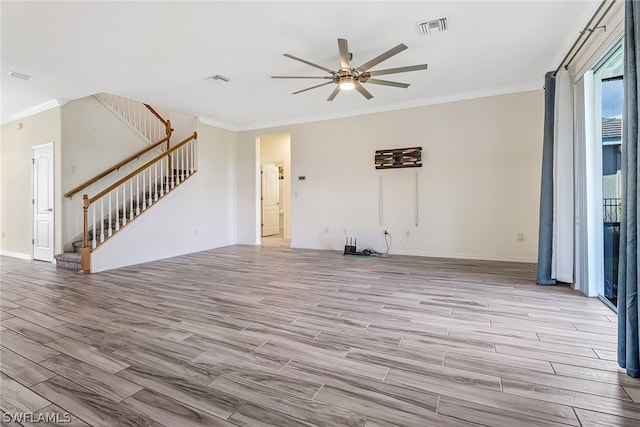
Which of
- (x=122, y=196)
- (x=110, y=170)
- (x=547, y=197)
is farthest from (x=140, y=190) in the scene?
(x=547, y=197)

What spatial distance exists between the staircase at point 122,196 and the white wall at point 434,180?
8.04ft

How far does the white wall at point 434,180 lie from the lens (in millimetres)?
5103

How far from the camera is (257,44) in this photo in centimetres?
351

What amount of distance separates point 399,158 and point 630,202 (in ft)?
13.9

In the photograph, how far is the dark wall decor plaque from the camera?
A: 18.9ft

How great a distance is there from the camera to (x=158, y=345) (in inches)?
89.7

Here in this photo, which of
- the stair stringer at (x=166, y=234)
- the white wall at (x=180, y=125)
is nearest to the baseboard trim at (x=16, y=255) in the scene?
the stair stringer at (x=166, y=234)

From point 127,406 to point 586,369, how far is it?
2.73 meters

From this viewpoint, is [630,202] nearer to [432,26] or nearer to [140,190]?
[432,26]

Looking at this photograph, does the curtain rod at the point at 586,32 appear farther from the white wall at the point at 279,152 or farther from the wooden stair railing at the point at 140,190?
the white wall at the point at 279,152

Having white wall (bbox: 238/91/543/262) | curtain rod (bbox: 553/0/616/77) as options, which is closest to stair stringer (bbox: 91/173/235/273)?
white wall (bbox: 238/91/543/262)

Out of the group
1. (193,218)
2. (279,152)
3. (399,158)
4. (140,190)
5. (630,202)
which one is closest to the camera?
(630,202)

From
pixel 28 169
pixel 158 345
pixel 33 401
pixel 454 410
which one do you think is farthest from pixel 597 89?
pixel 28 169

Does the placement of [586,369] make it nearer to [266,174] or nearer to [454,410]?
[454,410]
